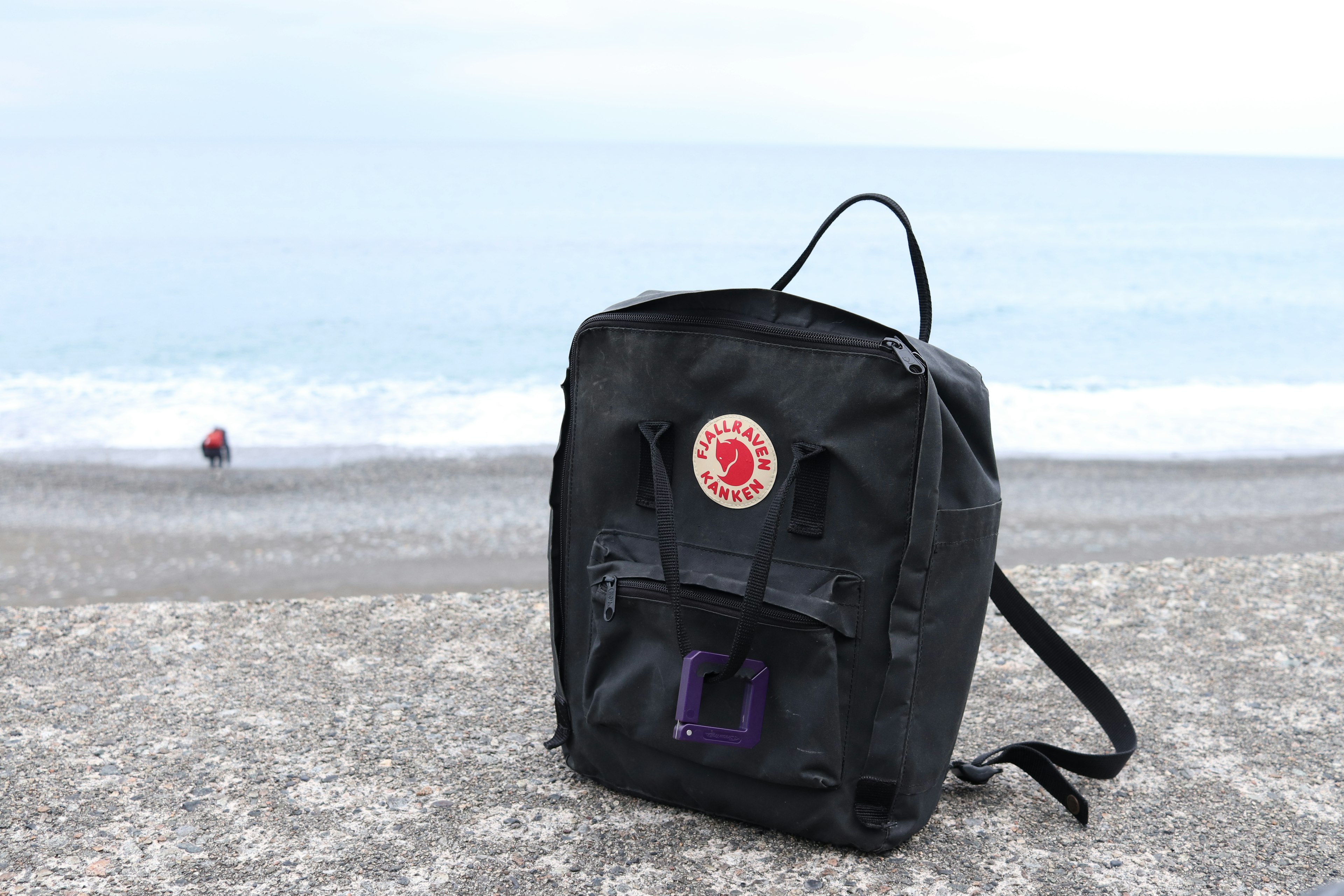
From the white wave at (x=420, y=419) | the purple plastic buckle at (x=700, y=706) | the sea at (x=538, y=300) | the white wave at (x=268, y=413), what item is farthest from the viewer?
the sea at (x=538, y=300)

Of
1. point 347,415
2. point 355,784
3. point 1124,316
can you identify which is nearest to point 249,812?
point 355,784

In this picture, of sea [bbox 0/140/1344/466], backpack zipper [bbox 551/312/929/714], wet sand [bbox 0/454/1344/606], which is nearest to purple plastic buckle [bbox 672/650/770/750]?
backpack zipper [bbox 551/312/929/714]

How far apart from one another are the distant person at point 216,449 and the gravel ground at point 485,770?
6146mm

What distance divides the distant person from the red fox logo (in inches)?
306

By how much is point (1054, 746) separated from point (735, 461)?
0.94 m

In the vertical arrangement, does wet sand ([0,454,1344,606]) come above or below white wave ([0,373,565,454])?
below

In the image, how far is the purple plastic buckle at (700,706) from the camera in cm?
162

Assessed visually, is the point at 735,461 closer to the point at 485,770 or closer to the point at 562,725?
the point at 562,725

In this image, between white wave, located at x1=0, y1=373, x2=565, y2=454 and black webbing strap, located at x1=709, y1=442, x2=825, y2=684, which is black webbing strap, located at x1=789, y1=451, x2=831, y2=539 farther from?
white wave, located at x1=0, y1=373, x2=565, y2=454

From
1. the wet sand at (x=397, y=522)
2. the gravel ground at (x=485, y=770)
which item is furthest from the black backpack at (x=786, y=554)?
the wet sand at (x=397, y=522)

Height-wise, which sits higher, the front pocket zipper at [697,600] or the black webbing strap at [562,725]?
the front pocket zipper at [697,600]

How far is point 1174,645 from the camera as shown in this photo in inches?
102

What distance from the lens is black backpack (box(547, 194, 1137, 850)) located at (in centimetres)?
157

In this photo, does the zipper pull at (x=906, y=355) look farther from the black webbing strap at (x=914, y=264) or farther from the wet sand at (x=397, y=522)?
the wet sand at (x=397, y=522)
